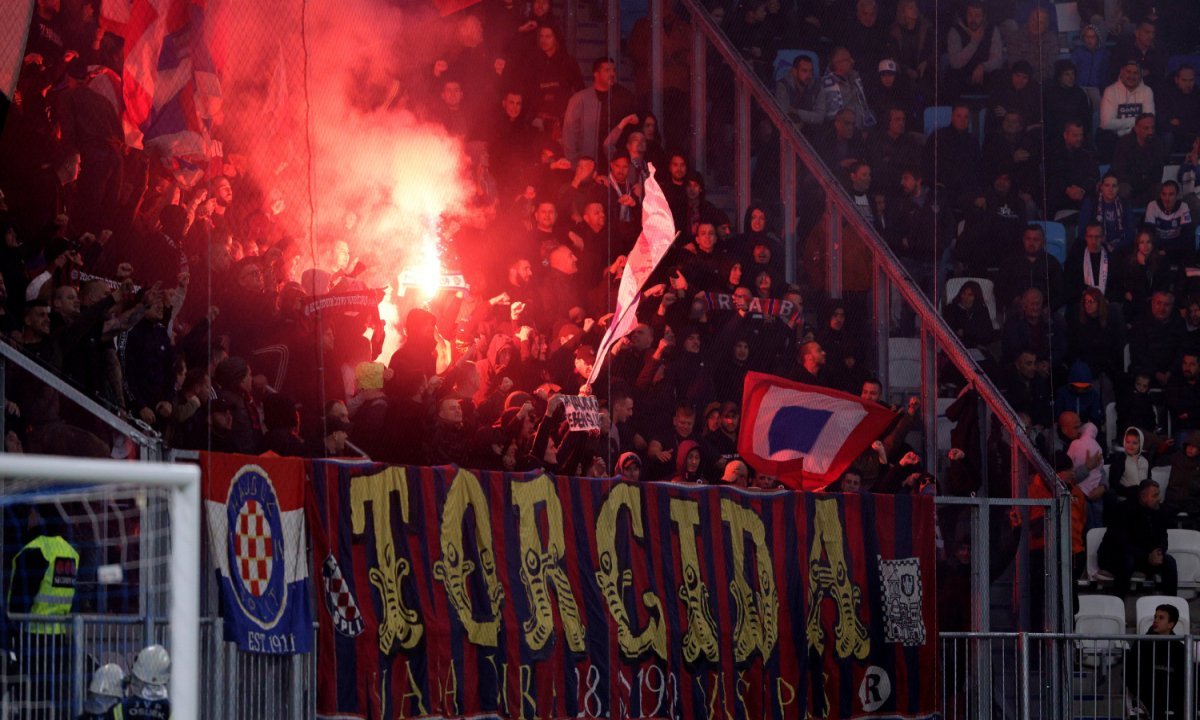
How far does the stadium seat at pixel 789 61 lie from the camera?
14.3 metres

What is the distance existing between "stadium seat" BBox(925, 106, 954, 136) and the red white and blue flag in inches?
248

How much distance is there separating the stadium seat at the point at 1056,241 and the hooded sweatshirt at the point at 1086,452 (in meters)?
1.49

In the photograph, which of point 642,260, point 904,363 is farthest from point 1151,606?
point 642,260

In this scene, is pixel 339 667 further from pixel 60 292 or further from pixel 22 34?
pixel 22 34

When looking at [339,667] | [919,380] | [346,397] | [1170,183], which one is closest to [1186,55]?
[1170,183]

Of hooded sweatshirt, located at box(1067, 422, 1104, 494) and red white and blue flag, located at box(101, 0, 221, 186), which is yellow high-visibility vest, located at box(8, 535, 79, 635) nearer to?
red white and blue flag, located at box(101, 0, 221, 186)

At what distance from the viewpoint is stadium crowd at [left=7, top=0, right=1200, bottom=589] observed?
956cm

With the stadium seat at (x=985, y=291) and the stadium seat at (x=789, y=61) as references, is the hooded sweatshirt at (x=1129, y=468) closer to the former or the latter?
the stadium seat at (x=985, y=291)

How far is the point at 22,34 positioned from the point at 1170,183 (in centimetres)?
963

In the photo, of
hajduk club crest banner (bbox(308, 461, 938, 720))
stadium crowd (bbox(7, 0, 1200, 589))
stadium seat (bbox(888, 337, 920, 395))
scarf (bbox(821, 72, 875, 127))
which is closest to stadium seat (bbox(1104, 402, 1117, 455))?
stadium crowd (bbox(7, 0, 1200, 589))

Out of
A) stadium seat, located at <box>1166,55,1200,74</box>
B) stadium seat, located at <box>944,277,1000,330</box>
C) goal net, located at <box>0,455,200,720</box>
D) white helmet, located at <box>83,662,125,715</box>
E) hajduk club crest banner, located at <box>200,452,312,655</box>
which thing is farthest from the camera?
stadium seat, located at <box>1166,55,1200,74</box>

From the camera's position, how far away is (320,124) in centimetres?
1120

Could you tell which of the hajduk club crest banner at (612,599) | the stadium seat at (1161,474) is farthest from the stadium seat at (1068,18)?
the hajduk club crest banner at (612,599)

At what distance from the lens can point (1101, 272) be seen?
1505 centimetres
